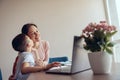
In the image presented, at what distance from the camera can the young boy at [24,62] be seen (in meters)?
1.76

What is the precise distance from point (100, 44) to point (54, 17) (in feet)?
9.31

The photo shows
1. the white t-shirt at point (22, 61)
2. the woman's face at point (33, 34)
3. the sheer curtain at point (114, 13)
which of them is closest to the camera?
the white t-shirt at point (22, 61)

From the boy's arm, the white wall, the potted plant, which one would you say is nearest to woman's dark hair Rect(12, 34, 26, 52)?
the boy's arm

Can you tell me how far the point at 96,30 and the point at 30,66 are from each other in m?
0.72

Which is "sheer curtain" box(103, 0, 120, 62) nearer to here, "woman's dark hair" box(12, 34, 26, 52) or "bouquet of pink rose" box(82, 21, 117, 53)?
"woman's dark hair" box(12, 34, 26, 52)

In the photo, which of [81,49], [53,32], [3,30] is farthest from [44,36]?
[81,49]

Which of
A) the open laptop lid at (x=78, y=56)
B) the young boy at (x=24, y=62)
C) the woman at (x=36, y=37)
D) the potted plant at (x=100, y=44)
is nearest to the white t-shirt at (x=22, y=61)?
the young boy at (x=24, y=62)

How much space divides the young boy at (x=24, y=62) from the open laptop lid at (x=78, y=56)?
0.60ft

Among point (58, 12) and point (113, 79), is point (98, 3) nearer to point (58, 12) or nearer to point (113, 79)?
point (58, 12)

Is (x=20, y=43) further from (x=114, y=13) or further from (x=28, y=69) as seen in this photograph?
(x=114, y=13)

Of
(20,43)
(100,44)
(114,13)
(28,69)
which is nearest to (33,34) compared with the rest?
(20,43)

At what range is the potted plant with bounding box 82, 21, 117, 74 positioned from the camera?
140cm

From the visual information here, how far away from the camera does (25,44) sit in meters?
2.14

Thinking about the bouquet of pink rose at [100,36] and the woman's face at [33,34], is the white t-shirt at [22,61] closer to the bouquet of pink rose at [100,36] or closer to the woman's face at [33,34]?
the bouquet of pink rose at [100,36]
